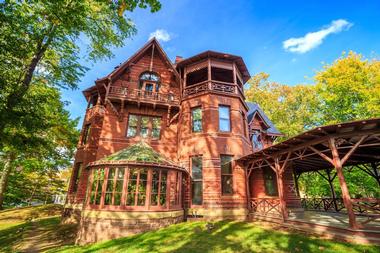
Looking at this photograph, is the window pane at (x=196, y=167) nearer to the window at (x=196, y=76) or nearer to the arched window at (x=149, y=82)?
the arched window at (x=149, y=82)

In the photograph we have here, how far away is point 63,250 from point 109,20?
15.4m

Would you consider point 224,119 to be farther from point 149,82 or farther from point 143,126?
point 149,82

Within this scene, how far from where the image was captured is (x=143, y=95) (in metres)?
16.3

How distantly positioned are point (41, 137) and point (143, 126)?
1002 cm

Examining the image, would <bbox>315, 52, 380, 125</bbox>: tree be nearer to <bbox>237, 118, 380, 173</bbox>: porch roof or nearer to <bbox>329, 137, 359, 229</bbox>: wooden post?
<bbox>237, 118, 380, 173</bbox>: porch roof

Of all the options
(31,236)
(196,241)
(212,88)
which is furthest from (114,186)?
(212,88)

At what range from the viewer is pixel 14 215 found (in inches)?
756

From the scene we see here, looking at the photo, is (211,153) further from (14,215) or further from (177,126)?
(14,215)

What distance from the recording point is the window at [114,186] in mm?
11102

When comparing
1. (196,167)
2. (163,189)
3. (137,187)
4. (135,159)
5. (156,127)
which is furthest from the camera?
(156,127)

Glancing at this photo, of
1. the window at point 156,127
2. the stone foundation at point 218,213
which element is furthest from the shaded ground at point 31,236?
the window at point 156,127

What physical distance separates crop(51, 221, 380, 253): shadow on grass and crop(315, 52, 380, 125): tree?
19.3 m

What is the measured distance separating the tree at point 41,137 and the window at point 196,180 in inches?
369

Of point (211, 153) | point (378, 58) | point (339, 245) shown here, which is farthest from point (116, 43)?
point (378, 58)
